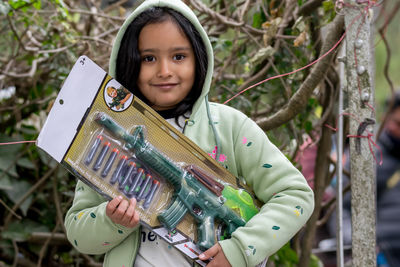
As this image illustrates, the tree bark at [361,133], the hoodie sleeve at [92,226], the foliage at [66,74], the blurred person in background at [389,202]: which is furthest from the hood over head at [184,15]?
the blurred person in background at [389,202]

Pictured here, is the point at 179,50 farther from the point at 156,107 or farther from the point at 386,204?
the point at 386,204

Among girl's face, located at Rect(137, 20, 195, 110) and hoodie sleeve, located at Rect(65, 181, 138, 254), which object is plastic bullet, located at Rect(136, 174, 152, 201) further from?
→ girl's face, located at Rect(137, 20, 195, 110)

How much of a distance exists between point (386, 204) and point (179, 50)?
2.68 m

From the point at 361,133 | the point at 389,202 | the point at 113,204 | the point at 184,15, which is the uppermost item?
the point at 184,15

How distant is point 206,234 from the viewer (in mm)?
1271

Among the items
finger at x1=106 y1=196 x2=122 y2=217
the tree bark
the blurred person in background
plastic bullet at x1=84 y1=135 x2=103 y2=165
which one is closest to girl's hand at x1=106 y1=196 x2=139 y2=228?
finger at x1=106 y1=196 x2=122 y2=217

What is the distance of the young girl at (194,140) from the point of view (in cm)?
127

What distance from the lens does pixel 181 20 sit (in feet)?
4.48

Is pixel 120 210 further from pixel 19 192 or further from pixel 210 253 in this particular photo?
pixel 19 192

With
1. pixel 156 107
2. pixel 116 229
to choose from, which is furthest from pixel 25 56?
pixel 116 229

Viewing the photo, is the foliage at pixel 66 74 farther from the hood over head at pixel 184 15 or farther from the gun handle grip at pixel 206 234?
the gun handle grip at pixel 206 234

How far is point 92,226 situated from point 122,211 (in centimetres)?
13

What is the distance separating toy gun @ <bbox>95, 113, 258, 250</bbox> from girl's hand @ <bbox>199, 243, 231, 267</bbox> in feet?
0.06

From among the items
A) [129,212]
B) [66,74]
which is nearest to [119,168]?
[129,212]
